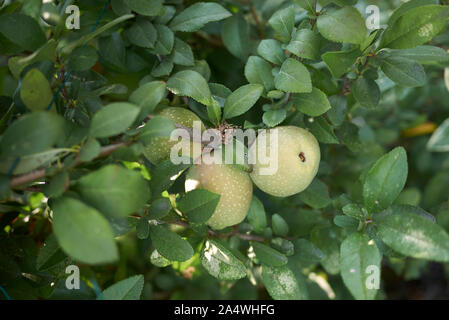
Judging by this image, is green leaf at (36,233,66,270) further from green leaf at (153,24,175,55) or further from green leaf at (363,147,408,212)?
green leaf at (363,147,408,212)

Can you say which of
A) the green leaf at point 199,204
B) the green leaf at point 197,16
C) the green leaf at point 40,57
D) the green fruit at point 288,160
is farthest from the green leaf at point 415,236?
the green leaf at point 40,57

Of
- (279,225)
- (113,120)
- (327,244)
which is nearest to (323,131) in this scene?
(279,225)

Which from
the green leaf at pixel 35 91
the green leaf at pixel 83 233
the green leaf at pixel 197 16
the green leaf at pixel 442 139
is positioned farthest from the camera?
the green leaf at pixel 442 139

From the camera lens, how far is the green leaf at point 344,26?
0.63 metres

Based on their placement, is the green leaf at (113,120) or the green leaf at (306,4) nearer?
the green leaf at (113,120)

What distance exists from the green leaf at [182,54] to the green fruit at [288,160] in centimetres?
21

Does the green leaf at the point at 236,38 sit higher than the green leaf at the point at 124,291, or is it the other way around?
the green leaf at the point at 236,38

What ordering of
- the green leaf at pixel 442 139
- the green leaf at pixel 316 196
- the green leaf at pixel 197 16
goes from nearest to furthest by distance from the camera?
the green leaf at pixel 197 16, the green leaf at pixel 316 196, the green leaf at pixel 442 139

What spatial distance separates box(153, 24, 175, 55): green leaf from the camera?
2.56ft

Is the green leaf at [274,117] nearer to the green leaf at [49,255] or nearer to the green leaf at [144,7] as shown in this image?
the green leaf at [144,7]

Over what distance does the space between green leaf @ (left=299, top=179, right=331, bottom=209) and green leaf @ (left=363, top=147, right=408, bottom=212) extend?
205 millimetres

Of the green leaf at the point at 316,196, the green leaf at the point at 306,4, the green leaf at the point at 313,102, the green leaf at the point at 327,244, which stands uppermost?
the green leaf at the point at 306,4

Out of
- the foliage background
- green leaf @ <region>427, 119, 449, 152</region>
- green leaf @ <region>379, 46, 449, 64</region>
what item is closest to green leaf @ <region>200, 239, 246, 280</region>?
the foliage background

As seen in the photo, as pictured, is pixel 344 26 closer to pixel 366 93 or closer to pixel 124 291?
pixel 366 93
